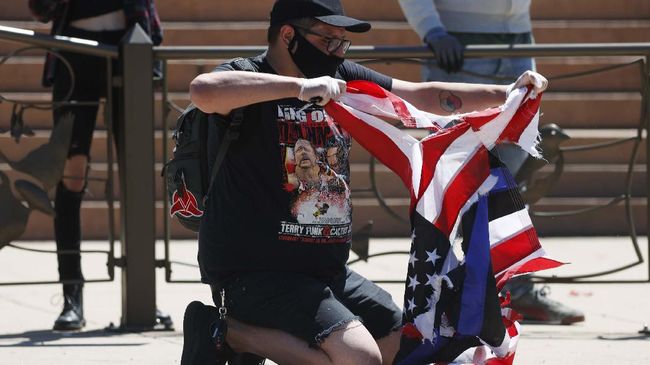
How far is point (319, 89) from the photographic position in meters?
4.00

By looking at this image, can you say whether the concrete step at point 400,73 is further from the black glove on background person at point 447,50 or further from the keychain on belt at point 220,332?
the keychain on belt at point 220,332

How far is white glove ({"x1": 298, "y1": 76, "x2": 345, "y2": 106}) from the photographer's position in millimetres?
3994

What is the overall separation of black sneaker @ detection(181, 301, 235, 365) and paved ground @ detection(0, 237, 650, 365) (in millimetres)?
983

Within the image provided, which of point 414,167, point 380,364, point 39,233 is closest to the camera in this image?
point 380,364

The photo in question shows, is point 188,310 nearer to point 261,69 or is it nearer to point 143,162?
point 261,69

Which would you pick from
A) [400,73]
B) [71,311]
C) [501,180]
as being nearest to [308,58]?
[501,180]

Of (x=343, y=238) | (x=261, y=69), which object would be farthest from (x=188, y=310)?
(x=261, y=69)

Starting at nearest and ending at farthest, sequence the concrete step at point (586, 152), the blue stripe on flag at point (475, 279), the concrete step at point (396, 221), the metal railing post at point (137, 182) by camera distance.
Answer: the blue stripe on flag at point (475, 279) < the metal railing post at point (137, 182) < the concrete step at point (396, 221) < the concrete step at point (586, 152)

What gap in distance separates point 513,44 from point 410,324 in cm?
245

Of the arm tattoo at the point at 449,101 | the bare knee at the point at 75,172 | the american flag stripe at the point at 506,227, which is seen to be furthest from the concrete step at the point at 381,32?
the american flag stripe at the point at 506,227

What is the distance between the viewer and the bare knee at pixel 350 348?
4152 mm

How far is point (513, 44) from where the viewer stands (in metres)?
6.41

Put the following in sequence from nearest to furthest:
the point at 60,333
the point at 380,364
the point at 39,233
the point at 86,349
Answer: the point at 380,364 < the point at 86,349 < the point at 60,333 < the point at 39,233

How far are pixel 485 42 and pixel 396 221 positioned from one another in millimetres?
2704
